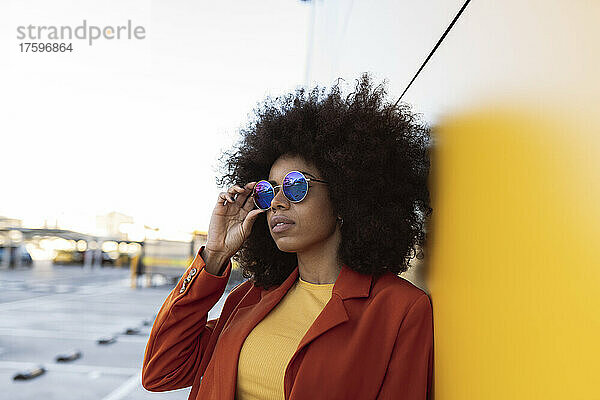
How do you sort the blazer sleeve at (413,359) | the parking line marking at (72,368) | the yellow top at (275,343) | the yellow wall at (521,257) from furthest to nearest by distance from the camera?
the parking line marking at (72,368)
the yellow top at (275,343)
the blazer sleeve at (413,359)
the yellow wall at (521,257)

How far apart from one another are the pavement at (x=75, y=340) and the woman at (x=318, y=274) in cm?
415

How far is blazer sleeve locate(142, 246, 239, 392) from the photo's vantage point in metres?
2.13

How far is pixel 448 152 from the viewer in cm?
157

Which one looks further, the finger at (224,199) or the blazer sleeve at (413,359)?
the finger at (224,199)

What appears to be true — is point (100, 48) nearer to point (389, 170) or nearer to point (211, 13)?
point (211, 13)

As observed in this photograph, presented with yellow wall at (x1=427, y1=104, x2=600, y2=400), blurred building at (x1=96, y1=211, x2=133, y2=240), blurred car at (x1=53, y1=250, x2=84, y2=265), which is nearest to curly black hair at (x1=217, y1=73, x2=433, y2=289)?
yellow wall at (x1=427, y1=104, x2=600, y2=400)

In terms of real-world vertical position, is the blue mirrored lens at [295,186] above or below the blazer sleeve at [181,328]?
above

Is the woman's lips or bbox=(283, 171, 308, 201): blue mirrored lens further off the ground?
bbox=(283, 171, 308, 201): blue mirrored lens

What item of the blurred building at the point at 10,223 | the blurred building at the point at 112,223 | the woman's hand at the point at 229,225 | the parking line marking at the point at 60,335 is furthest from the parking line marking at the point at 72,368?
the blurred building at the point at 112,223

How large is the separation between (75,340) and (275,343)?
844 centimetres

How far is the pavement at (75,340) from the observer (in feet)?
19.9

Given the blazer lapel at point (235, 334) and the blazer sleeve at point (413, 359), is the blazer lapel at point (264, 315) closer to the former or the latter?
the blazer lapel at point (235, 334)

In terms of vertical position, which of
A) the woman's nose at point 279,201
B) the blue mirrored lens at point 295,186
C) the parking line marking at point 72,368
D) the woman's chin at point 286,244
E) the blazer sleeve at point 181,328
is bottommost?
the parking line marking at point 72,368

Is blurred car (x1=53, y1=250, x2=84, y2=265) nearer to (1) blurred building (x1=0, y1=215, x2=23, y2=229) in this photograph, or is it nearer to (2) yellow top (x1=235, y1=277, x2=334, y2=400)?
(1) blurred building (x1=0, y1=215, x2=23, y2=229)
